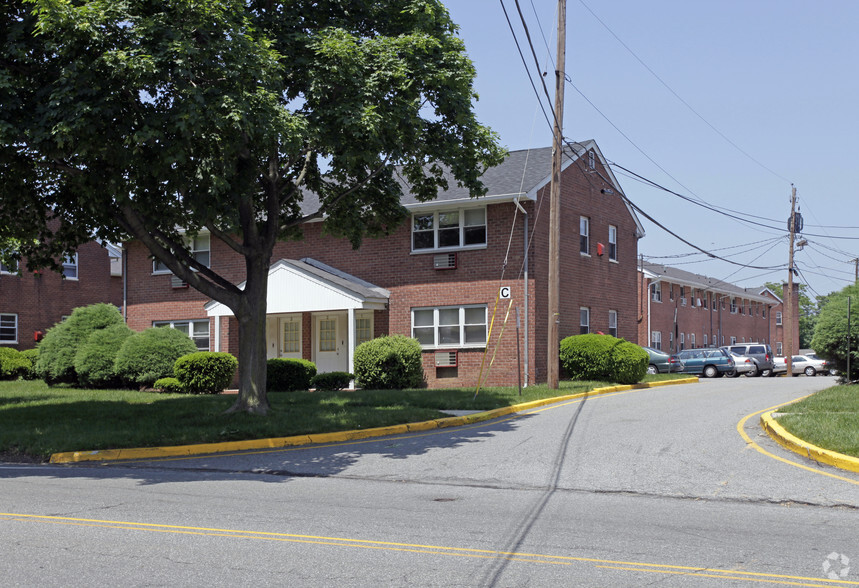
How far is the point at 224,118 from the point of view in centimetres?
1159

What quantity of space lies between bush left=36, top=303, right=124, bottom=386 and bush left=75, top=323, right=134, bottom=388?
2.01 ft

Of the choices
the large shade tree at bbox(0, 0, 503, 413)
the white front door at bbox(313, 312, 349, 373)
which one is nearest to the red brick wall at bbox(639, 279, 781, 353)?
the white front door at bbox(313, 312, 349, 373)

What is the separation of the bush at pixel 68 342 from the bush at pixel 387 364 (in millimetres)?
8756

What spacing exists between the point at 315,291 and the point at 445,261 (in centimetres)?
426

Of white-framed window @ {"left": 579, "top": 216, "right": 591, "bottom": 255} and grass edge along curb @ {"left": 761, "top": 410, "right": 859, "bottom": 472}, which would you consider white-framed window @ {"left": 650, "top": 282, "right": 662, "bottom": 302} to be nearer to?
white-framed window @ {"left": 579, "top": 216, "right": 591, "bottom": 255}

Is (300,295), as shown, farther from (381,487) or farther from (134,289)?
(381,487)

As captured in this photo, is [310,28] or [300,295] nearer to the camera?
[310,28]

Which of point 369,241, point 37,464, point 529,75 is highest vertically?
point 529,75

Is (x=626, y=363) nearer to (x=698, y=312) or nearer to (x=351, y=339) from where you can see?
(x=351, y=339)

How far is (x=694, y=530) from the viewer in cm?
702

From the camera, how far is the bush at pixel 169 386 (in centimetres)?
2331

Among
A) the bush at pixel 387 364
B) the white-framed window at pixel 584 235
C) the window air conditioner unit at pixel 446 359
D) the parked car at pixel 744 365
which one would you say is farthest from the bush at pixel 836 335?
the parked car at pixel 744 365

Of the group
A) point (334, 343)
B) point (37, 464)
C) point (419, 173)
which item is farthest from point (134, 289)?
point (37, 464)

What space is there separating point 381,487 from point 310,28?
9237mm
